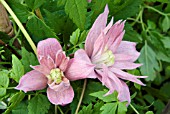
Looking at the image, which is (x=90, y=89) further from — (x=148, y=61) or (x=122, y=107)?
(x=148, y=61)

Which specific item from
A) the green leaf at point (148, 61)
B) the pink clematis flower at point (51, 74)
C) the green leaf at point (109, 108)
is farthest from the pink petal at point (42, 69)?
the green leaf at point (148, 61)

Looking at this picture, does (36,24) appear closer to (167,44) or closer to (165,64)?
(167,44)

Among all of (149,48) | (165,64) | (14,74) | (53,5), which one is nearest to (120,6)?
(53,5)

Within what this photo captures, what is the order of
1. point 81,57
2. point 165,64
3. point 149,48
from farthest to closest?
1. point 165,64
2. point 149,48
3. point 81,57

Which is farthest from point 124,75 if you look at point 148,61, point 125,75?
point 148,61

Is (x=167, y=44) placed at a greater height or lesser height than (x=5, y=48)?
lesser

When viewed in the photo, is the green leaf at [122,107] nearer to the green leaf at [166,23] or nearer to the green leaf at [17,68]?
the green leaf at [17,68]

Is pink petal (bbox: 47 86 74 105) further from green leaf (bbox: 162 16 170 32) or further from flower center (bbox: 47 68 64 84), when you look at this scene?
green leaf (bbox: 162 16 170 32)

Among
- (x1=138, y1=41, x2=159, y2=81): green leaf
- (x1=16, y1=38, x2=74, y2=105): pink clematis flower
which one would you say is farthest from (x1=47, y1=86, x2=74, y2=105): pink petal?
(x1=138, y1=41, x2=159, y2=81): green leaf
